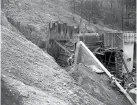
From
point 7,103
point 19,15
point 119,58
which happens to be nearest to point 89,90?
point 7,103

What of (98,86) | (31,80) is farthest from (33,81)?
(98,86)

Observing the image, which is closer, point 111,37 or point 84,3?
point 111,37

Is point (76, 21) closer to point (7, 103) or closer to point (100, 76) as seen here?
point (100, 76)

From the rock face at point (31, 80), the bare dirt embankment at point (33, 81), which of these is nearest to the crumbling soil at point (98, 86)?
the bare dirt embankment at point (33, 81)

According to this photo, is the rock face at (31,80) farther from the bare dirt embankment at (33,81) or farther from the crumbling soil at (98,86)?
the crumbling soil at (98,86)

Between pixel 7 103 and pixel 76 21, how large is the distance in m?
20.2

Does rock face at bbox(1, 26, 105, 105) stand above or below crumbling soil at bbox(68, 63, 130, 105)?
above

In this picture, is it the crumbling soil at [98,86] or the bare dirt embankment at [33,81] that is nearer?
the bare dirt embankment at [33,81]

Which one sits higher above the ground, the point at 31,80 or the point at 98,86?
the point at 31,80

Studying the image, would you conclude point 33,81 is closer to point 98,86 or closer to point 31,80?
point 31,80

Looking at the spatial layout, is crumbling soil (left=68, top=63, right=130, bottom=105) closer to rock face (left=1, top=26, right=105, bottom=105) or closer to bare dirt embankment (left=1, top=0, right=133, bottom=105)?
bare dirt embankment (left=1, top=0, right=133, bottom=105)

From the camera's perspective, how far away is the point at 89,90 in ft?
35.0

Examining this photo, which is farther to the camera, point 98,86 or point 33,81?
point 98,86

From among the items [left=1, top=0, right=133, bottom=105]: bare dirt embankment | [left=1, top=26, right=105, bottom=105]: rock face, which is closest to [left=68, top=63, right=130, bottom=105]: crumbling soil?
[left=1, top=0, right=133, bottom=105]: bare dirt embankment
